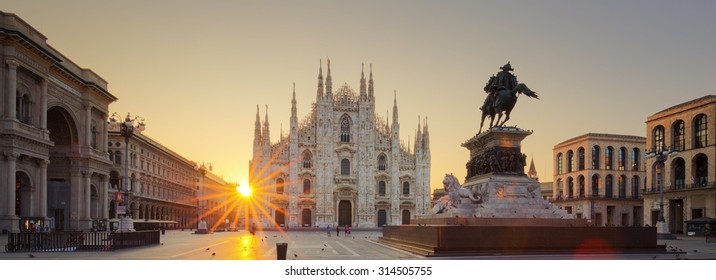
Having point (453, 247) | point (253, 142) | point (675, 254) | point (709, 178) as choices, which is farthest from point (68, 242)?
point (253, 142)

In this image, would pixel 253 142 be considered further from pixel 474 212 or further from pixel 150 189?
pixel 474 212

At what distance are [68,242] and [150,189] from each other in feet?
187

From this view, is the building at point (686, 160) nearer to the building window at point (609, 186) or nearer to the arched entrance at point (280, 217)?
the building window at point (609, 186)

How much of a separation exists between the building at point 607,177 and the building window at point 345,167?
28.7 m

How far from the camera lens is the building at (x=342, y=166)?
3551 inches

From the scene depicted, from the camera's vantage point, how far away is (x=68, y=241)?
85.9 ft

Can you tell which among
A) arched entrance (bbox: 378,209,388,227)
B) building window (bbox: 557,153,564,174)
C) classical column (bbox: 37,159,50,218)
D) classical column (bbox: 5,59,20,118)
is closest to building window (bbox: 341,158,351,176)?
arched entrance (bbox: 378,209,388,227)

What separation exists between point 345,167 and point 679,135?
43856 mm

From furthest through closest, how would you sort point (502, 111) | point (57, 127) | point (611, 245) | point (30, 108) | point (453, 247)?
point (57, 127), point (30, 108), point (502, 111), point (611, 245), point (453, 247)

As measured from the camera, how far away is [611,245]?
2291 cm

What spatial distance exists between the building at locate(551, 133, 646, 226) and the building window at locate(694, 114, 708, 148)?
65.9 ft

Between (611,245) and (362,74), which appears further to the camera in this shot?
(362,74)

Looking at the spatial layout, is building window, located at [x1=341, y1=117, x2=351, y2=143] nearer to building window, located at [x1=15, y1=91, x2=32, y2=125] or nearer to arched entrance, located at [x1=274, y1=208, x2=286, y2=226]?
arched entrance, located at [x1=274, y1=208, x2=286, y2=226]

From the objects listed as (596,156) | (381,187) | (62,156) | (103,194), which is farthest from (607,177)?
(62,156)
